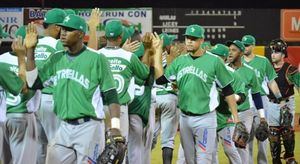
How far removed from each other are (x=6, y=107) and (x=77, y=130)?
1.74 meters

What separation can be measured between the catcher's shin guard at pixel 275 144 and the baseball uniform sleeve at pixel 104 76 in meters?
5.58

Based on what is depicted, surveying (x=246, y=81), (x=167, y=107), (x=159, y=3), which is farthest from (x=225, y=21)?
(x=246, y=81)

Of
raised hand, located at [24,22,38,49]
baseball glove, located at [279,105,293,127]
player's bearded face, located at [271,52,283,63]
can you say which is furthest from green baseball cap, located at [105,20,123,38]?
baseball glove, located at [279,105,293,127]

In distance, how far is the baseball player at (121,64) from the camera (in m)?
7.61

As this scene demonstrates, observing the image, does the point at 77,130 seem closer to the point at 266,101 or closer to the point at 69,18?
the point at 69,18

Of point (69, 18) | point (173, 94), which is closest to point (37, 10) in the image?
point (173, 94)

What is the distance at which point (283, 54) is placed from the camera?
36.9ft

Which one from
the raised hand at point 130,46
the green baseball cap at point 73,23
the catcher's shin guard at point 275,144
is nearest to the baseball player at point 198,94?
the raised hand at point 130,46

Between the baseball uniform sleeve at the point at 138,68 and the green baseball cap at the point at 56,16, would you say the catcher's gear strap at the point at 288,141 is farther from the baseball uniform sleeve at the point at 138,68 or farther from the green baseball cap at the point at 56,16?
the green baseball cap at the point at 56,16

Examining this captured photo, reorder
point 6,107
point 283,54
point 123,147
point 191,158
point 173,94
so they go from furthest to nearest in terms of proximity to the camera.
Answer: point 283,54
point 173,94
point 191,158
point 6,107
point 123,147

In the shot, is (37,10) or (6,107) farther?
(37,10)

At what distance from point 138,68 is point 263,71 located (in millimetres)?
3231

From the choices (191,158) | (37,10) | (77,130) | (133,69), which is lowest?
(191,158)

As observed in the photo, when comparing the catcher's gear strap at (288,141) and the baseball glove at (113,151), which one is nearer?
the baseball glove at (113,151)
